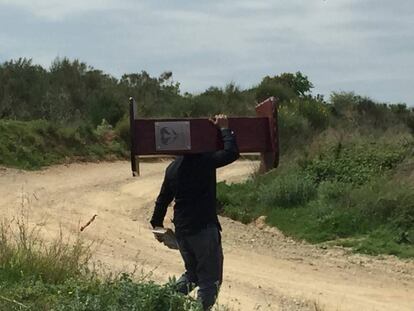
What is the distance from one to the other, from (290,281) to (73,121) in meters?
26.0

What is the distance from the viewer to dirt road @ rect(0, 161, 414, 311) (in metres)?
9.09

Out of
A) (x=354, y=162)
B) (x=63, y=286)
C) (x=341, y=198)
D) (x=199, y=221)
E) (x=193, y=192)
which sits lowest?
(x=341, y=198)

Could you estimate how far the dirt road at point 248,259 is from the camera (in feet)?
29.8

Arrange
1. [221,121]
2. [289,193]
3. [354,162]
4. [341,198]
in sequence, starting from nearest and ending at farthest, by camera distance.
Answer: [221,121] < [341,198] < [289,193] < [354,162]

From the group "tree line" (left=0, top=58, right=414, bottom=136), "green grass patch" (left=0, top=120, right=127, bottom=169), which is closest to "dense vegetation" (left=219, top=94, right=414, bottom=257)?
"green grass patch" (left=0, top=120, right=127, bottom=169)

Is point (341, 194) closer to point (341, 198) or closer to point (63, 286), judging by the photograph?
point (341, 198)

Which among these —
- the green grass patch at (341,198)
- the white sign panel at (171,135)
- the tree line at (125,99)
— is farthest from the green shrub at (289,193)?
the tree line at (125,99)

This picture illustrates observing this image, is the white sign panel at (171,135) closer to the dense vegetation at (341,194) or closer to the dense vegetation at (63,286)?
the dense vegetation at (63,286)

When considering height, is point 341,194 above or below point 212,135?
below

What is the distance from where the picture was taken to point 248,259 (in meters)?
11.7

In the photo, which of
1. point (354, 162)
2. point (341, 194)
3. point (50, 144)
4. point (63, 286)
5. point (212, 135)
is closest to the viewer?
point (212, 135)

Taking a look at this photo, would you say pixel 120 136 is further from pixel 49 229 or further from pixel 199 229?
pixel 199 229

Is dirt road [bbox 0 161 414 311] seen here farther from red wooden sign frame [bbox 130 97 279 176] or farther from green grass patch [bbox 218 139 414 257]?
red wooden sign frame [bbox 130 97 279 176]

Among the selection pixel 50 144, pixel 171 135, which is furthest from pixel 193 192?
pixel 50 144
